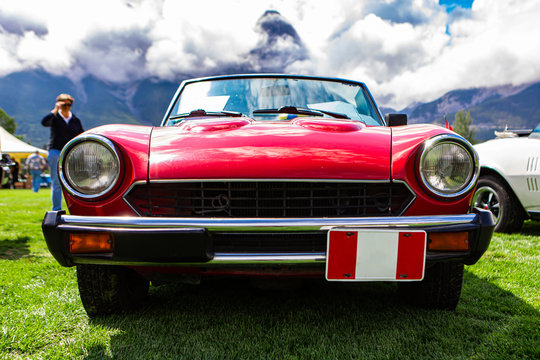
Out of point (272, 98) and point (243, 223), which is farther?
point (272, 98)

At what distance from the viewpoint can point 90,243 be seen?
1.37 m

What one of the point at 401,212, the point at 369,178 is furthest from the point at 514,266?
the point at 369,178

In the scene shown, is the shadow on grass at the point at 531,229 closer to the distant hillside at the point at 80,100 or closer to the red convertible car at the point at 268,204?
the red convertible car at the point at 268,204

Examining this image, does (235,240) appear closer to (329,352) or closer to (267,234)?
(267,234)

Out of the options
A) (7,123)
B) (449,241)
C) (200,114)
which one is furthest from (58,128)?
(7,123)

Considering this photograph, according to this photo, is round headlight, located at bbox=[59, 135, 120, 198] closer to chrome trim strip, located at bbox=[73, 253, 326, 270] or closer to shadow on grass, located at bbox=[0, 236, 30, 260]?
chrome trim strip, located at bbox=[73, 253, 326, 270]

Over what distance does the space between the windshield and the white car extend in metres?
1.70

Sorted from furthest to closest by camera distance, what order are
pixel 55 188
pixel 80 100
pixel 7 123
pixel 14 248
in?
pixel 80 100 < pixel 7 123 < pixel 55 188 < pixel 14 248

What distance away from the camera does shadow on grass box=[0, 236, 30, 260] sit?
295 centimetres

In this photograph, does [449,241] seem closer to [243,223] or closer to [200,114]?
[243,223]

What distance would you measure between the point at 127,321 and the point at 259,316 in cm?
61

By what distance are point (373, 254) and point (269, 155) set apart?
20.7 inches

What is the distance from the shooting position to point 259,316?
1.75 meters

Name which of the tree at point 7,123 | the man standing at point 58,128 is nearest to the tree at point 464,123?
the man standing at point 58,128
